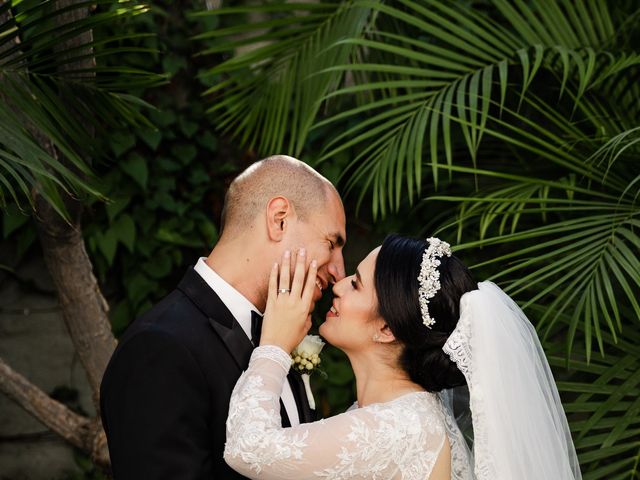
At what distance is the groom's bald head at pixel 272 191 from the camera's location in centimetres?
233

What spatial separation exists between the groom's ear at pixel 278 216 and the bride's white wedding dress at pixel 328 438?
314 mm

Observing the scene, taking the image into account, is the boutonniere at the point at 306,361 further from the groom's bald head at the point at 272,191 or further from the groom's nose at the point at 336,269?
the groom's bald head at the point at 272,191

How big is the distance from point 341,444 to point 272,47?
79.1 inches

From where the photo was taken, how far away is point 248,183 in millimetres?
2373

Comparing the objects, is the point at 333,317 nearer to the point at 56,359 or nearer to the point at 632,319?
the point at 632,319

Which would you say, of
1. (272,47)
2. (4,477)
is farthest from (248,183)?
(4,477)

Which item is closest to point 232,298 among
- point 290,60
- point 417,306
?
point 417,306

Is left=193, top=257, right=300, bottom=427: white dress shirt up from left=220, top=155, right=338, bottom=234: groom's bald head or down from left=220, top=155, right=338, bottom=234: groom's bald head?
down

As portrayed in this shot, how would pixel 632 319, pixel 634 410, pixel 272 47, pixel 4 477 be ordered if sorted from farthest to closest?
1. pixel 4 477
2. pixel 272 47
3. pixel 632 319
4. pixel 634 410

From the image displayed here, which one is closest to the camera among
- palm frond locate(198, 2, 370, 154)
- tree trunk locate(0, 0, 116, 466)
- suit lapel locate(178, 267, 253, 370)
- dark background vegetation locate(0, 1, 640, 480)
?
suit lapel locate(178, 267, 253, 370)

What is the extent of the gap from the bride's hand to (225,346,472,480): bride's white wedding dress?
0.04 metres

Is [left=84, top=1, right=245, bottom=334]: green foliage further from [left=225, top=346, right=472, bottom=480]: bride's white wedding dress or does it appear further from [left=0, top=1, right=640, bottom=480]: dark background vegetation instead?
[left=225, top=346, right=472, bottom=480]: bride's white wedding dress

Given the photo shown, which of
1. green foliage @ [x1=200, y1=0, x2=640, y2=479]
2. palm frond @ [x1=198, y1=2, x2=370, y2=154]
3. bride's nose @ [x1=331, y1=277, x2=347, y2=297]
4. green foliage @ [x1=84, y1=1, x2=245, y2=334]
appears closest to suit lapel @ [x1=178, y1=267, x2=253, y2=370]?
bride's nose @ [x1=331, y1=277, x2=347, y2=297]

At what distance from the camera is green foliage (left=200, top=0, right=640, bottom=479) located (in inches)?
112
